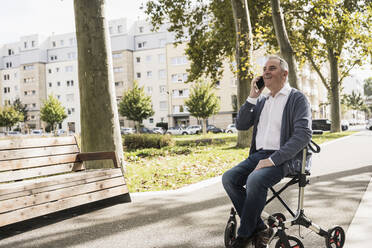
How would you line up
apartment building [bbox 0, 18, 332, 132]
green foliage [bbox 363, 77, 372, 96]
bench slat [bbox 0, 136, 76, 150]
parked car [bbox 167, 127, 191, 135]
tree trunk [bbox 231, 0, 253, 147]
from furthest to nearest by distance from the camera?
green foliage [bbox 363, 77, 372, 96] < apartment building [bbox 0, 18, 332, 132] < parked car [bbox 167, 127, 191, 135] < tree trunk [bbox 231, 0, 253, 147] < bench slat [bbox 0, 136, 76, 150]

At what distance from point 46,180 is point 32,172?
0.70 meters

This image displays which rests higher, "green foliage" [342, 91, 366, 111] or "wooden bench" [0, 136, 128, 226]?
"green foliage" [342, 91, 366, 111]

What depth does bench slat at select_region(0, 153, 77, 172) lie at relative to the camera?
454 cm

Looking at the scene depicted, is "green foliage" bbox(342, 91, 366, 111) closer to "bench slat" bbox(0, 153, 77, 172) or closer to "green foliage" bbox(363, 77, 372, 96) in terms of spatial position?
"green foliage" bbox(363, 77, 372, 96)

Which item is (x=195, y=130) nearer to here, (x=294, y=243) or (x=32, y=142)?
(x=32, y=142)

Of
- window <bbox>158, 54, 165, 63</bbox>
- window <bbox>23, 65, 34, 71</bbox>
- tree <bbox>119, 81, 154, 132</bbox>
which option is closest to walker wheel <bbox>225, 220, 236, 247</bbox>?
tree <bbox>119, 81, 154, 132</bbox>

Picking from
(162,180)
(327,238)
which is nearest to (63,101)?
(162,180)

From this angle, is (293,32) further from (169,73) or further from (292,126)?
(169,73)

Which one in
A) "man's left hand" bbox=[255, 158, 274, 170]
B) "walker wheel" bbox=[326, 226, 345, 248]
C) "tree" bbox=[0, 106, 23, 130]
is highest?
"tree" bbox=[0, 106, 23, 130]

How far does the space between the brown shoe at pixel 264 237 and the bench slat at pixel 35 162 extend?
3167mm

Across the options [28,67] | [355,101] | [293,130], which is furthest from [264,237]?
[355,101]

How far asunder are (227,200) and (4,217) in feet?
9.54

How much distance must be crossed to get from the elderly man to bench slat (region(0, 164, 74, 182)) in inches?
110

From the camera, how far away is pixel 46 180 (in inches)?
169
